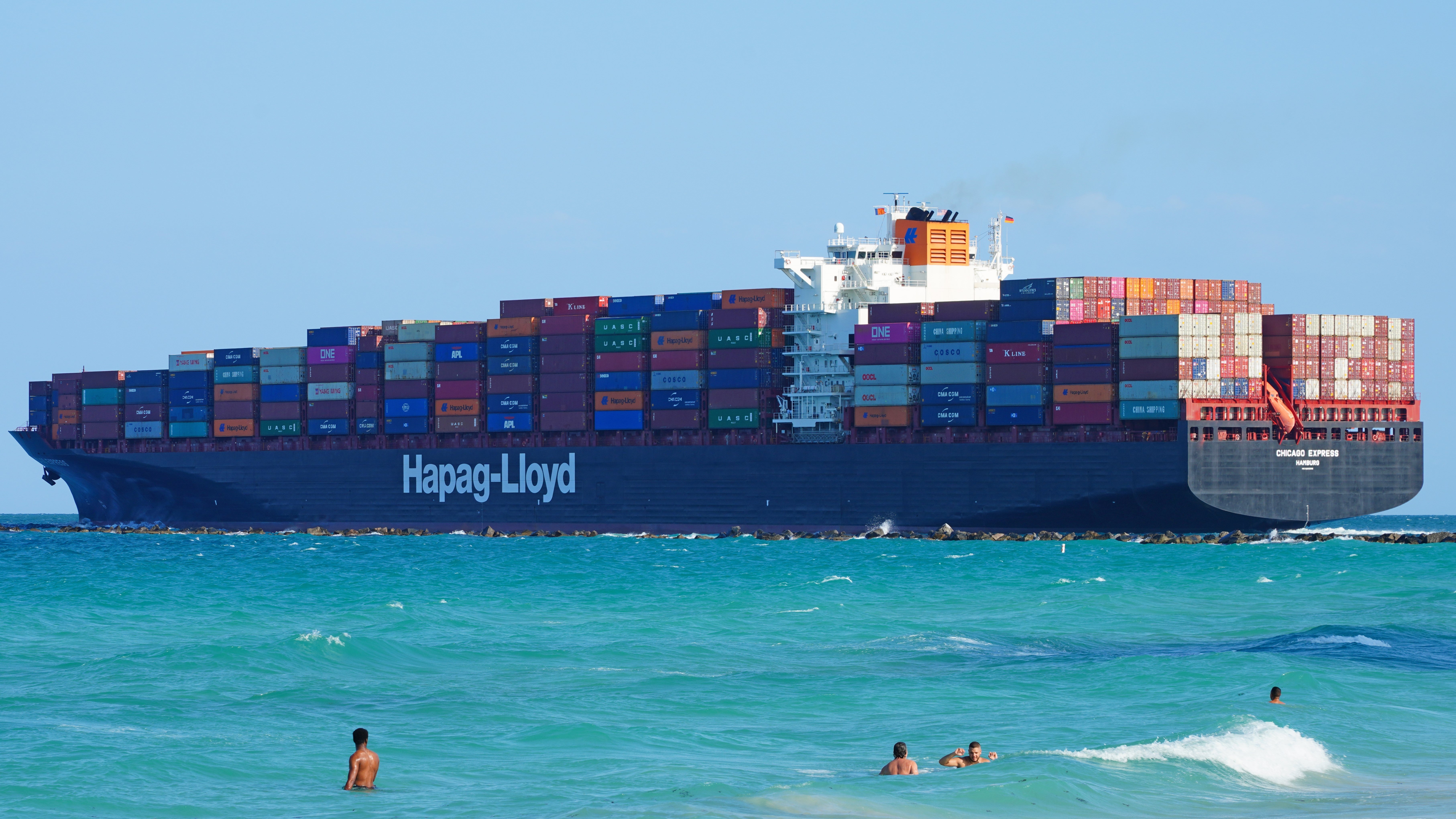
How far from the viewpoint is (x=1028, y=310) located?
2950 inches

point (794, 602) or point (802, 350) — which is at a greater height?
point (802, 350)

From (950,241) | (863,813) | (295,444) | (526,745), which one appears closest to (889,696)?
(526,745)

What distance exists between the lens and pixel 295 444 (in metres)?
96.5

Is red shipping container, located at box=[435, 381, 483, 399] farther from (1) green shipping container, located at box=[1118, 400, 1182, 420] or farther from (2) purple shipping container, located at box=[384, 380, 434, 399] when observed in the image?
(1) green shipping container, located at box=[1118, 400, 1182, 420]

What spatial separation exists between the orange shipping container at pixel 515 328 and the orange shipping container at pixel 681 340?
741 cm

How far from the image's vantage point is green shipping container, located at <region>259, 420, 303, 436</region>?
95812mm

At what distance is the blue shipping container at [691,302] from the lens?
3359 inches

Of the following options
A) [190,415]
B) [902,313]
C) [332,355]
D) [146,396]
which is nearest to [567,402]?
[332,355]

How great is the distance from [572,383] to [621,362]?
10.9ft

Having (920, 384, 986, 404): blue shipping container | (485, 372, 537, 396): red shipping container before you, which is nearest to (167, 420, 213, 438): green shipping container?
(485, 372, 537, 396): red shipping container

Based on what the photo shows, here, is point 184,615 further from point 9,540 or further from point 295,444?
point 9,540

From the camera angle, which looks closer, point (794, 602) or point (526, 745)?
point (526, 745)

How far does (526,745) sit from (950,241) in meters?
65.6

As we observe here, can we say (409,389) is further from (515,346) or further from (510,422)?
(515,346)
